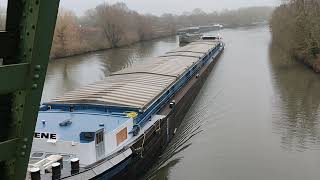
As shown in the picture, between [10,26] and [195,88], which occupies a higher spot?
[10,26]

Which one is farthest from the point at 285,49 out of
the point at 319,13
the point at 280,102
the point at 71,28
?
the point at 71,28

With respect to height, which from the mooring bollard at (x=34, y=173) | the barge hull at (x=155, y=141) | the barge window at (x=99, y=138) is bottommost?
the barge hull at (x=155, y=141)

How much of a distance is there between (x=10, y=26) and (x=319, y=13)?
35.3 m

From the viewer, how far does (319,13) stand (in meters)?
34.2

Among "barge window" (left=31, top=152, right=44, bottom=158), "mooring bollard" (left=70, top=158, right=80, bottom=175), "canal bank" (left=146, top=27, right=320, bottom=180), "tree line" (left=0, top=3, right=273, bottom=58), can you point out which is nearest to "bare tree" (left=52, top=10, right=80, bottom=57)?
"tree line" (left=0, top=3, right=273, bottom=58)

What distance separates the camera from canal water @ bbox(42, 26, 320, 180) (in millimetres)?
13219

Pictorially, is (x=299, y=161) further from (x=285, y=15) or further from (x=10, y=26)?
(x=285, y=15)

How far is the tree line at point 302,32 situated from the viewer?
109ft

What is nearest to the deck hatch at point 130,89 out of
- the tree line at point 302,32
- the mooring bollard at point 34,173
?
the mooring bollard at point 34,173

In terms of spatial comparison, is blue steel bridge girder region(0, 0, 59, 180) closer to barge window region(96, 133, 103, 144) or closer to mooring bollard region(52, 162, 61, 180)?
mooring bollard region(52, 162, 61, 180)

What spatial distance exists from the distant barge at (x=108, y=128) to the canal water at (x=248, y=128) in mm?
981

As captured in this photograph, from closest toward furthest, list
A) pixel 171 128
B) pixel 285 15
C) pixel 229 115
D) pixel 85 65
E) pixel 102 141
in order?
pixel 102 141, pixel 171 128, pixel 229 115, pixel 285 15, pixel 85 65

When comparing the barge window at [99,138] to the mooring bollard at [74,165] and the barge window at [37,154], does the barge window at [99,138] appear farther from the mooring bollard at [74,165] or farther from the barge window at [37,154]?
the barge window at [37,154]

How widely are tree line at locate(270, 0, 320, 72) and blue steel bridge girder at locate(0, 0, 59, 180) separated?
31412mm
